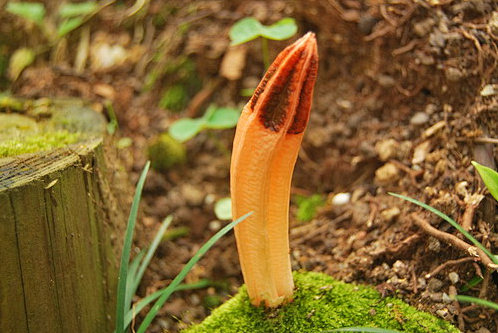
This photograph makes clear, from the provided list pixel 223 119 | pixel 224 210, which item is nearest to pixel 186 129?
pixel 223 119

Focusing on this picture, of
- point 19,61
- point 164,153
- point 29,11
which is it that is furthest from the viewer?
point 19,61

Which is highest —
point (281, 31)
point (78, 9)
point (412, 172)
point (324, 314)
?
point (78, 9)

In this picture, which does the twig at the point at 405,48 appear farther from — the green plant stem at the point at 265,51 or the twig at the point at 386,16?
the green plant stem at the point at 265,51

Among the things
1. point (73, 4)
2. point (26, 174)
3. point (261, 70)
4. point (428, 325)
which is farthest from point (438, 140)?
point (73, 4)

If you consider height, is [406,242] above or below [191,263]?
below

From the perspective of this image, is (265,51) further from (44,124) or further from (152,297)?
(152,297)

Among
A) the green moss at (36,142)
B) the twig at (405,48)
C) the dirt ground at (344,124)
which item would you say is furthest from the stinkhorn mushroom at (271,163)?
the twig at (405,48)
